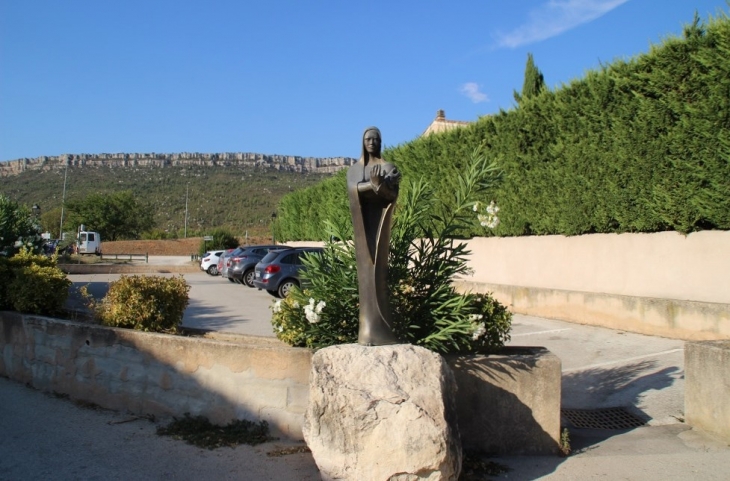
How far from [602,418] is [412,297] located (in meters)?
2.69

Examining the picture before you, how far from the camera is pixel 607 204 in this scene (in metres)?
11.6

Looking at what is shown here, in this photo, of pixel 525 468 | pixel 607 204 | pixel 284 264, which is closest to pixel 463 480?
pixel 525 468

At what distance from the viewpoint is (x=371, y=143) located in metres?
4.67

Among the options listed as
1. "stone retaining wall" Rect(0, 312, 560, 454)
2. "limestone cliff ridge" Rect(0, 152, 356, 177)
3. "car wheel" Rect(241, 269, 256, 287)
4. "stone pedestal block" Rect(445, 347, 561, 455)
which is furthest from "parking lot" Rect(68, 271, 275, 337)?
"limestone cliff ridge" Rect(0, 152, 356, 177)

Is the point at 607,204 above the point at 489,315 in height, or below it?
above

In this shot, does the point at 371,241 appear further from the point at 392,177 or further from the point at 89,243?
the point at 89,243

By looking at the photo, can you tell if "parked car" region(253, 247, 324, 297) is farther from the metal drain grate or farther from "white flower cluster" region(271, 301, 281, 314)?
the metal drain grate

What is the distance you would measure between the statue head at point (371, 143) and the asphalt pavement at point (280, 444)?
8.36 ft

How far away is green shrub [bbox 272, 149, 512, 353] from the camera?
511 centimetres

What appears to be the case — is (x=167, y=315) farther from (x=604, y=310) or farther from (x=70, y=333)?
(x=604, y=310)

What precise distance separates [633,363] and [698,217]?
316 cm

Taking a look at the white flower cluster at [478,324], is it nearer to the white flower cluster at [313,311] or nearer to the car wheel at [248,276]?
the white flower cluster at [313,311]

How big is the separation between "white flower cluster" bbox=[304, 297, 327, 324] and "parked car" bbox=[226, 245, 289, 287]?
1686cm

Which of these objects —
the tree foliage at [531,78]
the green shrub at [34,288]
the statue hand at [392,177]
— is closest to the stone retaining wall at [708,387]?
the statue hand at [392,177]
